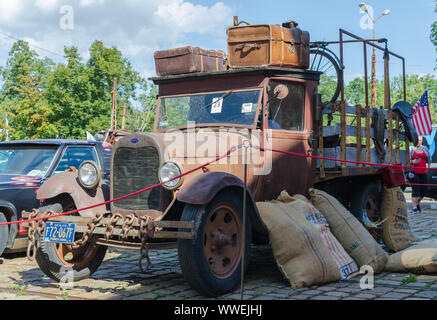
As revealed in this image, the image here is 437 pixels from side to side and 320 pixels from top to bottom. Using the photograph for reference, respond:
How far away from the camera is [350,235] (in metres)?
6.54

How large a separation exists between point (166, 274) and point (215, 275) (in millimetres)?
1458

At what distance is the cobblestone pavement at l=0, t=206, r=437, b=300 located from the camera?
5.26 metres

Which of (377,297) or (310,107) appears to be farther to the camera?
(310,107)

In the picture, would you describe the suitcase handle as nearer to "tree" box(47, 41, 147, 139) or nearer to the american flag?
the american flag

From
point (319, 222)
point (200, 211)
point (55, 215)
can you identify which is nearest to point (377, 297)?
point (319, 222)

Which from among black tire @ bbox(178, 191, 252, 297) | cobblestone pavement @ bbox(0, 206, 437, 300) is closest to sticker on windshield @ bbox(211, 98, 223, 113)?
black tire @ bbox(178, 191, 252, 297)

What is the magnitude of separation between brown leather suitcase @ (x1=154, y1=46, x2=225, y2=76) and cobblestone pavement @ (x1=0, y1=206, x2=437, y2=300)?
2.59 m

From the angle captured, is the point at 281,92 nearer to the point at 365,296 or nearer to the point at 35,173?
the point at 365,296

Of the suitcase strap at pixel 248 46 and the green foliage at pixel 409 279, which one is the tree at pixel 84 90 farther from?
the green foliage at pixel 409 279

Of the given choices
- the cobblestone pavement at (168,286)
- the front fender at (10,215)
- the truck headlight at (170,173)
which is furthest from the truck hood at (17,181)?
the truck headlight at (170,173)

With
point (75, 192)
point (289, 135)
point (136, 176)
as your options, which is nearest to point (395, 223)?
point (289, 135)

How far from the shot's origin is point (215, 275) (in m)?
5.26

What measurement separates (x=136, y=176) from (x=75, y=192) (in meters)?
0.73
